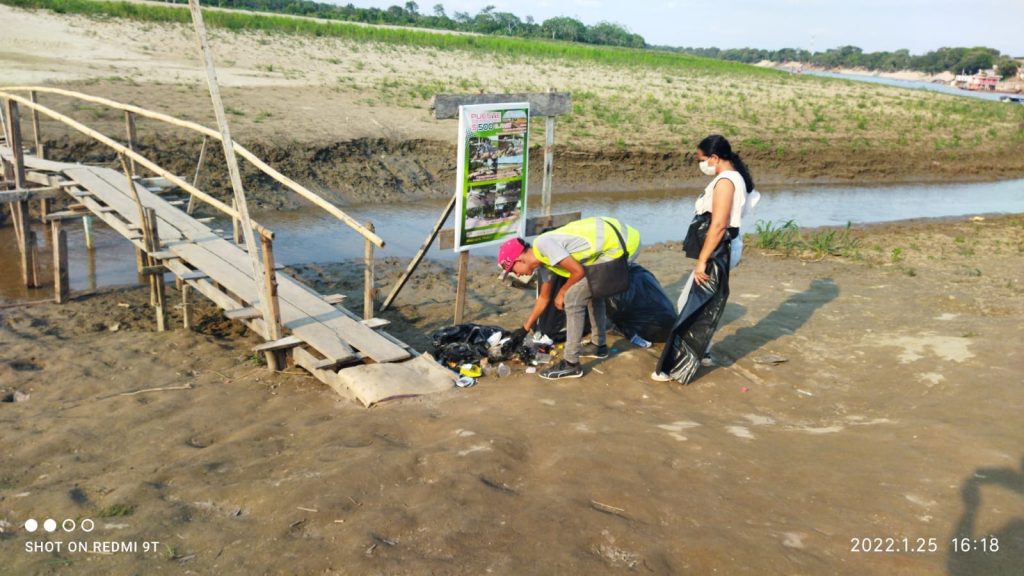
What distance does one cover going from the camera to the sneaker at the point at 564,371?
5656 mm

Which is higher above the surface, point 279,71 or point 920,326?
point 279,71

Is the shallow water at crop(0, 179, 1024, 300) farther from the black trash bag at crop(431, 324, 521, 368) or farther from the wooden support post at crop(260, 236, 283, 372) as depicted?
the black trash bag at crop(431, 324, 521, 368)

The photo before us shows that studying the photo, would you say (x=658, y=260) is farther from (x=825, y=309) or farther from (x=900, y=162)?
(x=900, y=162)

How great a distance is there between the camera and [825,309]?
7.78 meters

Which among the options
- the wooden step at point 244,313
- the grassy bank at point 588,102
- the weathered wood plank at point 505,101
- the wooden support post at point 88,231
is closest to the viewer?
the wooden step at point 244,313

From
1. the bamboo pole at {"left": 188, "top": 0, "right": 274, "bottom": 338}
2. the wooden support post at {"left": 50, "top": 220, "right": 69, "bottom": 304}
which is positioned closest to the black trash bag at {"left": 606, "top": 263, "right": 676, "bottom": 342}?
the bamboo pole at {"left": 188, "top": 0, "right": 274, "bottom": 338}

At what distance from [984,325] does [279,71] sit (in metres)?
19.3

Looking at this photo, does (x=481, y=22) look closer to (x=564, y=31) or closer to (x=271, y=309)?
(x=564, y=31)

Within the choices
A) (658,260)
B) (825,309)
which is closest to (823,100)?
(658,260)

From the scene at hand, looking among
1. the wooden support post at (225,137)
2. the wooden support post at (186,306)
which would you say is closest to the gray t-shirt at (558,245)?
the wooden support post at (225,137)

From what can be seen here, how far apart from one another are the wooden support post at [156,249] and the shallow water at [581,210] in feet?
6.17

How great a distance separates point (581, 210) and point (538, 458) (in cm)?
1073

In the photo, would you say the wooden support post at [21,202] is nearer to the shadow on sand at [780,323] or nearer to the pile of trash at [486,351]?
the pile of trash at [486,351]

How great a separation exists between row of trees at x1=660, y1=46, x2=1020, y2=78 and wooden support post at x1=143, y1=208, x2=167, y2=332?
98041mm
